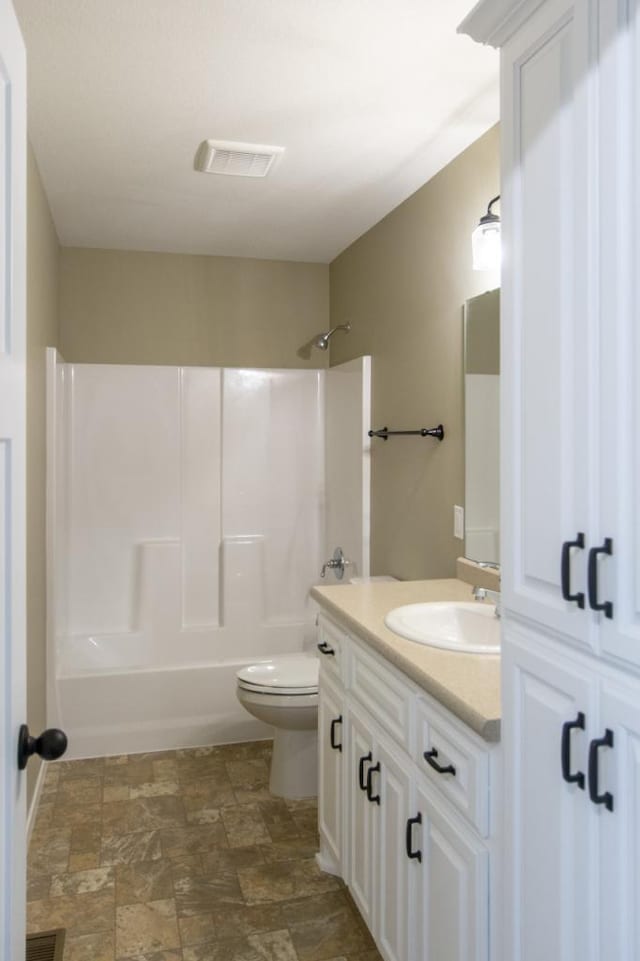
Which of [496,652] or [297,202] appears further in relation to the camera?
[297,202]

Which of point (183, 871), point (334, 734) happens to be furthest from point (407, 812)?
point (183, 871)

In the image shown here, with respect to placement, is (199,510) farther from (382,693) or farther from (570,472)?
(570,472)

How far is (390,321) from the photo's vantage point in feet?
11.2

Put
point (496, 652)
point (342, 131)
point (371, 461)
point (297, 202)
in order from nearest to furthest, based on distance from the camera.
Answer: point (496, 652)
point (342, 131)
point (297, 202)
point (371, 461)

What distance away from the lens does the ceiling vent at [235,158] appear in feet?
8.82

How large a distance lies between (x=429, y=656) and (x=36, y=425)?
209cm

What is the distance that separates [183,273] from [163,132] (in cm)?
164

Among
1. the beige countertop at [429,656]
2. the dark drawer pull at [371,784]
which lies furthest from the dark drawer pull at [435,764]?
the dark drawer pull at [371,784]

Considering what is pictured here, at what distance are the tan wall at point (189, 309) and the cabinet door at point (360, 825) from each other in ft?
8.58

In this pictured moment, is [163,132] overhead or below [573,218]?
overhead

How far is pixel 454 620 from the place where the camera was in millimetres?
2242

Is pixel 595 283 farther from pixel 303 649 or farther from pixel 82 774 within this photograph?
pixel 303 649

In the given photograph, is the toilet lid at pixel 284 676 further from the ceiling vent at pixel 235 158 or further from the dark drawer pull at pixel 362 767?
the ceiling vent at pixel 235 158

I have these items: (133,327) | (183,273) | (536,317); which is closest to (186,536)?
(133,327)
